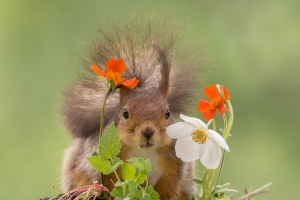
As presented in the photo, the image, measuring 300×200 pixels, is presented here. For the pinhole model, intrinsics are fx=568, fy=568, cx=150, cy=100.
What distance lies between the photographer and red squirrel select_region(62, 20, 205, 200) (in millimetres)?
1463

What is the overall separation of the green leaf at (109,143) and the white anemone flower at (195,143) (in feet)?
0.44

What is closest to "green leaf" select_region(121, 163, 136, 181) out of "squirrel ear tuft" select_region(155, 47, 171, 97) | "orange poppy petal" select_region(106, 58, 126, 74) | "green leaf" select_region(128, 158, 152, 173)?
"green leaf" select_region(128, 158, 152, 173)

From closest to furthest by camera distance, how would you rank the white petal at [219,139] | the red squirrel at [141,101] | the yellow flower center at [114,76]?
1. the white petal at [219,139]
2. the yellow flower center at [114,76]
3. the red squirrel at [141,101]

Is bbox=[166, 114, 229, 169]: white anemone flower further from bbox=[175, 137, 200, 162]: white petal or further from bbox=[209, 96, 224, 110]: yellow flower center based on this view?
bbox=[209, 96, 224, 110]: yellow flower center

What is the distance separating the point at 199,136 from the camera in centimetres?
133

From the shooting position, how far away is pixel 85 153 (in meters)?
1.71

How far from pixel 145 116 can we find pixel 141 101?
55 mm

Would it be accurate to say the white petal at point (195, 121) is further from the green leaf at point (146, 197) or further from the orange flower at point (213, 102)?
the green leaf at point (146, 197)

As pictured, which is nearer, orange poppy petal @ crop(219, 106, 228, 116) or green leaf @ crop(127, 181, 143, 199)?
green leaf @ crop(127, 181, 143, 199)

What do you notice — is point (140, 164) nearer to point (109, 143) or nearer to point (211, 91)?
point (109, 143)

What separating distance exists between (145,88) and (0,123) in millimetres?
1632

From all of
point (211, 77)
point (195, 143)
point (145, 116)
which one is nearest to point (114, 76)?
point (145, 116)

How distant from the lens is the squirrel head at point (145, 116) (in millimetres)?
1418

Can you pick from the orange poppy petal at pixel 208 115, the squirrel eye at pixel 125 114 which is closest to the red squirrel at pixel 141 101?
the squirrel eye at pixel 125 114
